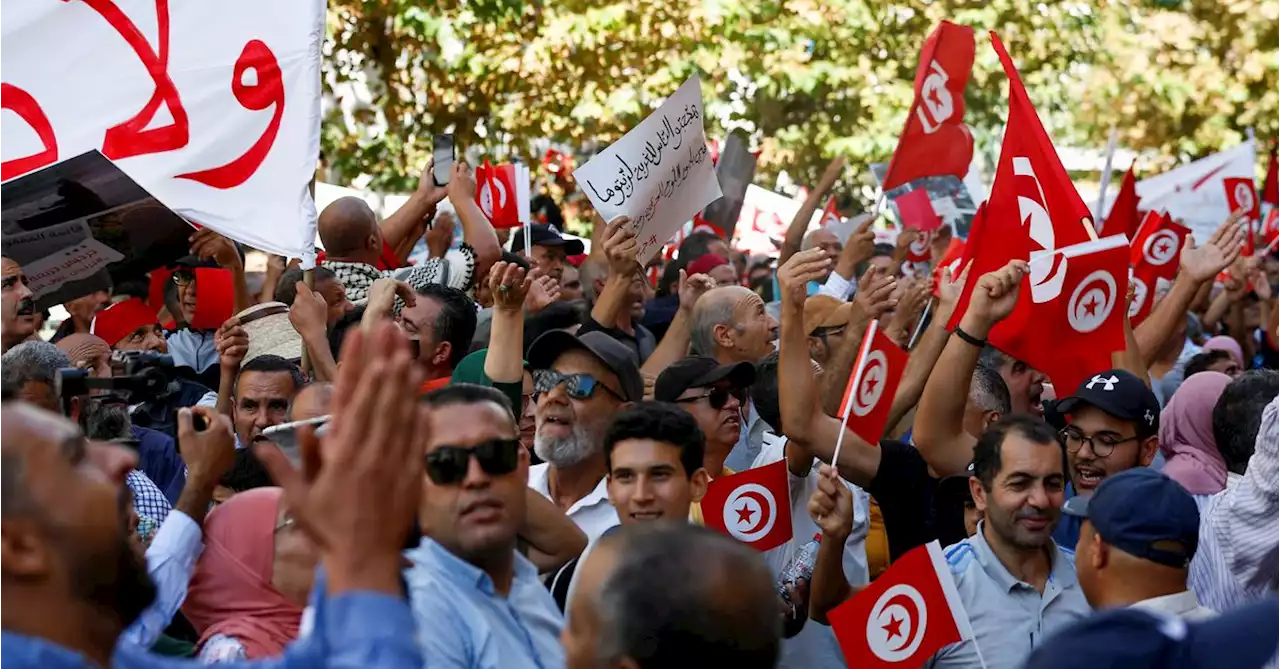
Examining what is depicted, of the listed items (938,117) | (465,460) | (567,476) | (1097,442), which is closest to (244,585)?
(465,460)

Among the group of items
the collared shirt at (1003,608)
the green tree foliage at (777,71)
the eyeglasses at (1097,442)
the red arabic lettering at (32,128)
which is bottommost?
the collared shirt at (1003,608)

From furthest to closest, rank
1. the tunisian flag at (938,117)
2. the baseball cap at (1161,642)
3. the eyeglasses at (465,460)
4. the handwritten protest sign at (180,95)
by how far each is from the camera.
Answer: the tunisian flag at (938,117) < the handwritten protest sign at (180,95) < the eyeglasses at (465,460) < the baseball cap at (1161,642)

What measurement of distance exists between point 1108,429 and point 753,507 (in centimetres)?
141

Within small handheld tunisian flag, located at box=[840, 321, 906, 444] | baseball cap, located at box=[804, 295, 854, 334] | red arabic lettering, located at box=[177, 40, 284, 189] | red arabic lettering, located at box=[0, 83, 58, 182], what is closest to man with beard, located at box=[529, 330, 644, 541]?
small handheld tunisian flag, located at box=[840, 321, 906, 444]

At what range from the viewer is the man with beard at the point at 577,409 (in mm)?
5496

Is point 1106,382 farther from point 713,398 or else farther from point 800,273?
point 713,398

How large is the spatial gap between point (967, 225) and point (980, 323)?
597 centimetres

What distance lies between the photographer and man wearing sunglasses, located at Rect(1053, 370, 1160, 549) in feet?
19.8

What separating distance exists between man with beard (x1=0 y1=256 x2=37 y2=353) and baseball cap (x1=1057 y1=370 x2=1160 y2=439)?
3.72m

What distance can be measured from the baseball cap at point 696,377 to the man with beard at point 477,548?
82.3 inches

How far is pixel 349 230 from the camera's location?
7484 millimetres

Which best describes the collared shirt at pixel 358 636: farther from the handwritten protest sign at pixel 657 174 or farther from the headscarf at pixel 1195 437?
the handwritten protest sign at pixel 657 174

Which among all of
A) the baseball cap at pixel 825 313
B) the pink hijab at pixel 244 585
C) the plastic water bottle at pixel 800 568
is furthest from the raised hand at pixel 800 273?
the pink hijab at pixel 244 585

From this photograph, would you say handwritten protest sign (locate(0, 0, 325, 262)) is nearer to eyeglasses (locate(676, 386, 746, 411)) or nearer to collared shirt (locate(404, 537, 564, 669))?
eyeglasses (locate(676, 386, 746, 411))
